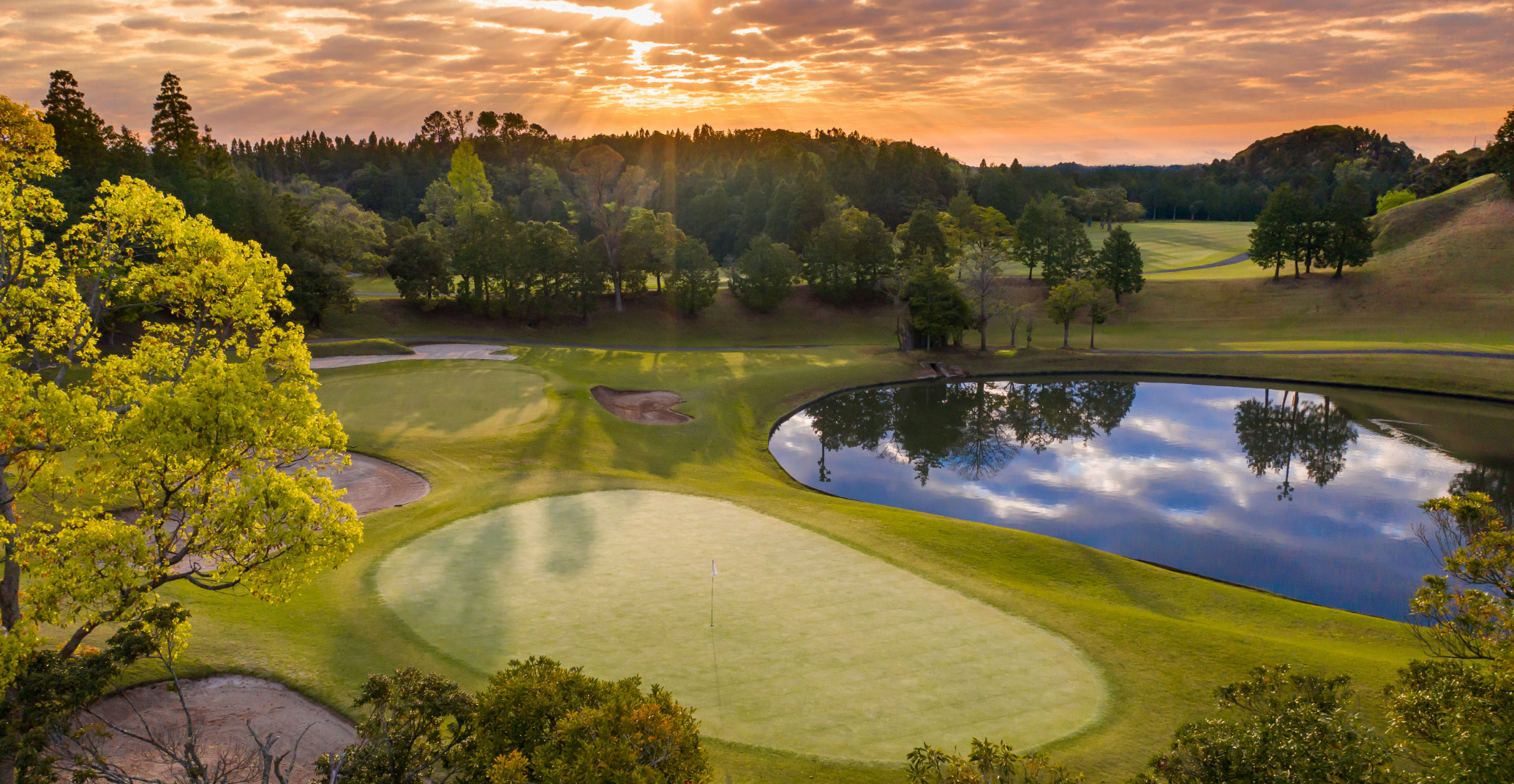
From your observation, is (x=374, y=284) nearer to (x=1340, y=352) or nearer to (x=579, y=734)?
(x=579, y=734)

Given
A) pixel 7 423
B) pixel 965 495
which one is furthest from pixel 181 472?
pixel 965 495

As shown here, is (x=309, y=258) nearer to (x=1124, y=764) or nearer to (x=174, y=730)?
(x=174, y=730)

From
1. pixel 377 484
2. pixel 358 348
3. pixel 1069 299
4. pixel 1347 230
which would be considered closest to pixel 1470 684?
pixel 377 484

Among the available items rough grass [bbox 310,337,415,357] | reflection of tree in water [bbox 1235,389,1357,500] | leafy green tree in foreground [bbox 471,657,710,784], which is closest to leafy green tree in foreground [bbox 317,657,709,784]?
leafy green tree in foreground [bbox 471,657,710,784]

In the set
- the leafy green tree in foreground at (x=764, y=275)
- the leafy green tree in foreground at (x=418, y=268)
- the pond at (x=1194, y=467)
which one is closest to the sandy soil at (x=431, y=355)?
the leafy green tree in foreground at (x=418, y=268)

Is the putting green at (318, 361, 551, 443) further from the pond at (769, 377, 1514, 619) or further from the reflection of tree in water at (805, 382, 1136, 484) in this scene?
the reflection of tree in water at (805, 382, 1136, 484)

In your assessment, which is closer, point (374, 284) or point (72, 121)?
point (72, 121)
